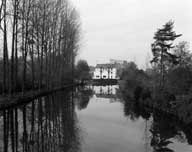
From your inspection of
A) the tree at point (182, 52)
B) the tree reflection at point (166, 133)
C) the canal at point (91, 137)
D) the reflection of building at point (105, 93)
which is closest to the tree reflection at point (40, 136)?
the canal at point (91, 137)

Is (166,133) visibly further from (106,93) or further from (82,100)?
(106,93)

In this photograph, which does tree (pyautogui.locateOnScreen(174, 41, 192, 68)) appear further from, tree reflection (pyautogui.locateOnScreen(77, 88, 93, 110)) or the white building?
the white building

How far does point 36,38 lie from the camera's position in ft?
82.3

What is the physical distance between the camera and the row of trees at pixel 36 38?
18.5 meters

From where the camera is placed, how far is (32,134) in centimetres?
847

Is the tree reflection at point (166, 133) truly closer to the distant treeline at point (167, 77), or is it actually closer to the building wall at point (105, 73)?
the distant treeline at point (167, 77)

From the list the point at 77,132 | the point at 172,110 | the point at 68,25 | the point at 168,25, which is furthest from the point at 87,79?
the point at 77,132

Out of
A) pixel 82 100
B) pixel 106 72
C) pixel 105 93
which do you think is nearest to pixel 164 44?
pixel 82 100

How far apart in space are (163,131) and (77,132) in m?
4.27

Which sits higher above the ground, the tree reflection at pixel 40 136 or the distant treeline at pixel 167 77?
the distant treeline at pixel 167 77

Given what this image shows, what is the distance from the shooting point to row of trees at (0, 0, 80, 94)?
60.5ft

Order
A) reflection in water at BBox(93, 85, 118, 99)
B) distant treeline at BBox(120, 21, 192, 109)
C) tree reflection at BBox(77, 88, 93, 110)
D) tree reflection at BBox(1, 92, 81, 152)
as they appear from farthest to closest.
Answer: reflection in water at BBox(93, 85, 118, 99), tree reflection at BBox(77, 88, 93, 110), distant treeline at BBox(120, 21, 192, 109), tree reflection at BBox(1, 92, 81, 152)

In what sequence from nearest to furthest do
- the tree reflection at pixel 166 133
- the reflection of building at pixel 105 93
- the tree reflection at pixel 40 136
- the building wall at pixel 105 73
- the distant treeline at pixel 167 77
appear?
the tree reflection at pixel 40 136
the tree reflection at pixel 166 133
the distant treeline at pixel 167 77
the reflection of building at pixel 105 93
the building wall at pixel 105 73

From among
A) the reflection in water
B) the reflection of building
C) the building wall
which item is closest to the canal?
the reflection in water
